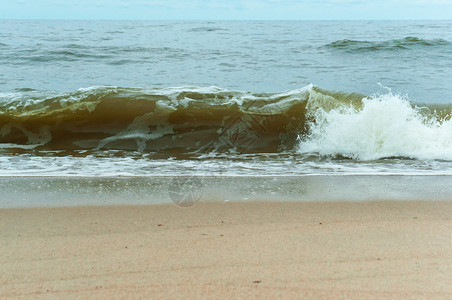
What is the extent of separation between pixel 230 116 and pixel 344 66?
730 centimetres

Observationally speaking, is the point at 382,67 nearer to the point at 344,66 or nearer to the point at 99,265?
the point at 344,66

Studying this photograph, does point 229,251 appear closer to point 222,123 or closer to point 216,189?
point 216,189

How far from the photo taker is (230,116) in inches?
301

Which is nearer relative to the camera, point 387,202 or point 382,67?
point 387,202

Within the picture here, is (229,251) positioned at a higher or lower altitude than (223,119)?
higher

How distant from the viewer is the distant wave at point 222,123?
620 centimetres

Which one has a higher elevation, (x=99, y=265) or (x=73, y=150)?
(x=99, y=265)

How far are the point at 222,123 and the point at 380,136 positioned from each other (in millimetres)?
2421

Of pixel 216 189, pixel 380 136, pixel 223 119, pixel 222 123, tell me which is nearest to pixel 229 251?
pixel 216 189

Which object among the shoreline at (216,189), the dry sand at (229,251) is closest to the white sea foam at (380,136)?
the shoreline at (216,189)

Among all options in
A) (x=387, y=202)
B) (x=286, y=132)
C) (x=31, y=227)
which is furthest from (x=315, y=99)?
(x=31, y=227)

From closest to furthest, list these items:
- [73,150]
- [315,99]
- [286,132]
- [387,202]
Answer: [387,202] → [73,150] → [286,132] → [315,99]

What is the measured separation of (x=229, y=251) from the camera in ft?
8.68

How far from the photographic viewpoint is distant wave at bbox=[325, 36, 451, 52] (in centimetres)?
1677
